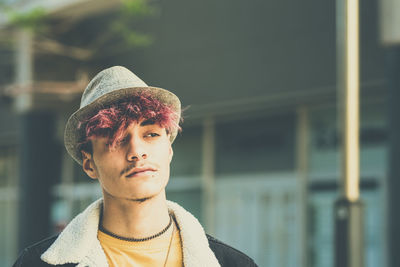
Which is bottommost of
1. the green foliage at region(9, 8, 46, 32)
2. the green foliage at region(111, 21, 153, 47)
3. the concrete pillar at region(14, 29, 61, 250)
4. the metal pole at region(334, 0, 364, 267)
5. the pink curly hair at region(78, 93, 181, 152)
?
the pink curly hair at region(78, 93, 181, 152)

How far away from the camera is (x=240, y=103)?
12.3 metres

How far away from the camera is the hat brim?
90.9 inches

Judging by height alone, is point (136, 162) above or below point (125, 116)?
below

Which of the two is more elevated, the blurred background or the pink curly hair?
the blurred background

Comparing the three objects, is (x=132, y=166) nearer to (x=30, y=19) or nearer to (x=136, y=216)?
(x=136, y=216)

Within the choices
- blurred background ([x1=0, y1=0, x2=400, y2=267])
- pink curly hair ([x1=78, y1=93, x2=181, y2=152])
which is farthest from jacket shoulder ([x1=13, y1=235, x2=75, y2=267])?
blurred background ([x1=0, y1=0, x2=400, y2=267])

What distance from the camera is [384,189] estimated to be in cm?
1077

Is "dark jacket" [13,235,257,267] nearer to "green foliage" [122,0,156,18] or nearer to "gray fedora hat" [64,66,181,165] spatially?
"gray fedora hat" [64,66,181,165]

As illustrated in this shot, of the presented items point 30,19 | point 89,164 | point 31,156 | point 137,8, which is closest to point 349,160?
point 89,164

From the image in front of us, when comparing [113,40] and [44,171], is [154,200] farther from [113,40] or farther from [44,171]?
[44,171]

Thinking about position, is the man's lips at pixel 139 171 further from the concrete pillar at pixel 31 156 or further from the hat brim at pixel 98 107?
→ the concrete pillar at pixel 31 156

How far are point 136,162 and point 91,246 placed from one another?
31cm

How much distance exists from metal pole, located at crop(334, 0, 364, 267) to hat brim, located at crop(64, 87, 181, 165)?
5.03m

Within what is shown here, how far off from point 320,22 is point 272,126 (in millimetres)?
2201
